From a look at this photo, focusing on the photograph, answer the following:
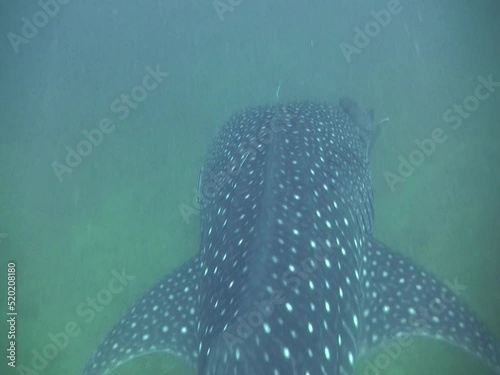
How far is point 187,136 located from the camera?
28.8 feet

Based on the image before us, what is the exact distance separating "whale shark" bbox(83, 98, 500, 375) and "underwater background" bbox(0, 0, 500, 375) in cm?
160

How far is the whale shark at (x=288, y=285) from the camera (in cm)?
238

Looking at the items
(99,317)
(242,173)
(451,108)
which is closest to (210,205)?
(242,173)

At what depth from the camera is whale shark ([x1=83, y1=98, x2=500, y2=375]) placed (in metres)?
2.38

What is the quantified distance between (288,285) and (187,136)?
6.60m

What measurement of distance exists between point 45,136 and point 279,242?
8182mm

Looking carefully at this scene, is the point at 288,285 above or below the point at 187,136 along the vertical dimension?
below

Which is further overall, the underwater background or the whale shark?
the underwater background

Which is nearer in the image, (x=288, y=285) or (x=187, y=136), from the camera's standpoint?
(x=288, y=285)

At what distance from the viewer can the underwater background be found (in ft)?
19.2

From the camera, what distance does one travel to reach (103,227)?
7.04m

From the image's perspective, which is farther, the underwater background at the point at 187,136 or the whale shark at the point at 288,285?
the underwater background at the point at 187,136

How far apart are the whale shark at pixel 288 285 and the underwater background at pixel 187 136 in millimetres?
1597

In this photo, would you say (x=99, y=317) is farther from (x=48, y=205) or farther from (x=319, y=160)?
(x=319, y=160)
